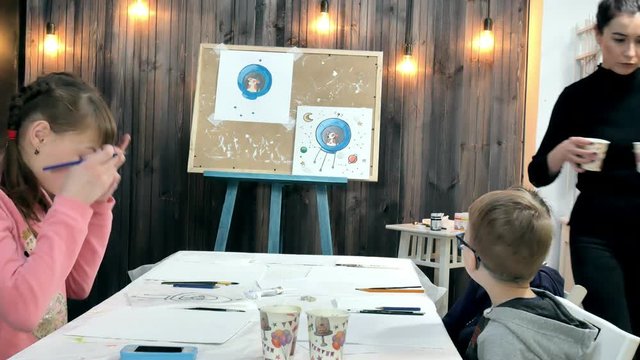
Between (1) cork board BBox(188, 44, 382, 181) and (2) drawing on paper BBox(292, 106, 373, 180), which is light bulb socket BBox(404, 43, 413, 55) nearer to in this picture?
(1) cork board BBox(188, 44, 382, 181)

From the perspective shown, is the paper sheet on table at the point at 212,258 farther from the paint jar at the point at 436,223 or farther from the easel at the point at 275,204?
the paint jar at the point at 436,223

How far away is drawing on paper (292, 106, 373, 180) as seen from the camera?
11.4ft

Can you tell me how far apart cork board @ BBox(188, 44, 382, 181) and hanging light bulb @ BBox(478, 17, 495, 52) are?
840 mm

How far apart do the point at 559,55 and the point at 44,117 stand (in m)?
3.52

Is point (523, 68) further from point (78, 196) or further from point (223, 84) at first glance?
point (78, 196)

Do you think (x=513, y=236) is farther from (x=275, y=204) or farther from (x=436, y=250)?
(x=436, y=250)

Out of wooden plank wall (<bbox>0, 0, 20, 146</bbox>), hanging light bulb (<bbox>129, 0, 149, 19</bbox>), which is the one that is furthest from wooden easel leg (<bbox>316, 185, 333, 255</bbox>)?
wooden plank wall (<bbox>0, 0, 20, 146</bbox>)

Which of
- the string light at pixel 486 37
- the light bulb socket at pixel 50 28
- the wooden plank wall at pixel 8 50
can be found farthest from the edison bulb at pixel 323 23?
the wooden plank wall at pixel 8 50

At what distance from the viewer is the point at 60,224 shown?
1.08m

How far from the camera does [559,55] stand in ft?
12.9

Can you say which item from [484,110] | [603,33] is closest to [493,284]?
[603,33]

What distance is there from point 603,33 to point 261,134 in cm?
214

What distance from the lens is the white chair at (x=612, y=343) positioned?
1.01 meters

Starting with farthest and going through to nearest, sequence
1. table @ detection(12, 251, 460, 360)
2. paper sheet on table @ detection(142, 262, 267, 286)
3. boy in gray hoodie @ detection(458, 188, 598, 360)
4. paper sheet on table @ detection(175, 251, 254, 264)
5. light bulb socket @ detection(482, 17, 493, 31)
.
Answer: light bulb socket @ detection(482, 17, 493, 31)
paper sheet on table @ detection(175, 251, 254, 264)
paper sheet on table @ detection(142, 262, 267, 286)
boy in gray hoodie @ detection(458, 188, 598, 360)
table @ detection(12, 251, 460, 360)
